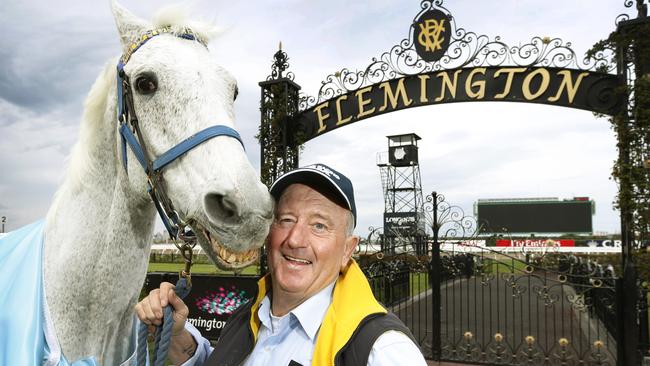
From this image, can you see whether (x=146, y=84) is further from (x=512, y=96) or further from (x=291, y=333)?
(x=512, y=96)

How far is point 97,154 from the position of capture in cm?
188

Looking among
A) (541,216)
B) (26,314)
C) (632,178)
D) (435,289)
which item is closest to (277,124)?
(435,289)

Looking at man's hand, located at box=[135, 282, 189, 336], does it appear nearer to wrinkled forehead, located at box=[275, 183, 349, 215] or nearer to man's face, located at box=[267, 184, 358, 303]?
man's face, located at box=[267, 184, 358, 303]

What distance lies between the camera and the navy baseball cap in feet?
5.10

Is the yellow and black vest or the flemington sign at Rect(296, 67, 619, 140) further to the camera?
the flemington sign at Rect(296, 67, 619, 140)

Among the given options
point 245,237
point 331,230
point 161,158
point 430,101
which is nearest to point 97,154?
point 161,158

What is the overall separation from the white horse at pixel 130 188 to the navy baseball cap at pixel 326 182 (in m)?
0.21

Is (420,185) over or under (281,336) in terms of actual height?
over

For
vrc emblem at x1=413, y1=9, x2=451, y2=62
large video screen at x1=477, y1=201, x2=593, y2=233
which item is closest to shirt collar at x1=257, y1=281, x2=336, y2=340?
vrc emblem at x1=413, y1=9, x2=451, y2=62

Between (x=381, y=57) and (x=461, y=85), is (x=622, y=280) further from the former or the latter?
(x=381, y=57)

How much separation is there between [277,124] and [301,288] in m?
5.93

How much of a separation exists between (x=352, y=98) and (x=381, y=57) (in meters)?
0.76

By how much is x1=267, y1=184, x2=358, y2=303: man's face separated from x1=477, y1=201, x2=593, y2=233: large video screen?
1841 inches

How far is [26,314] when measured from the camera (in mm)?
1739
